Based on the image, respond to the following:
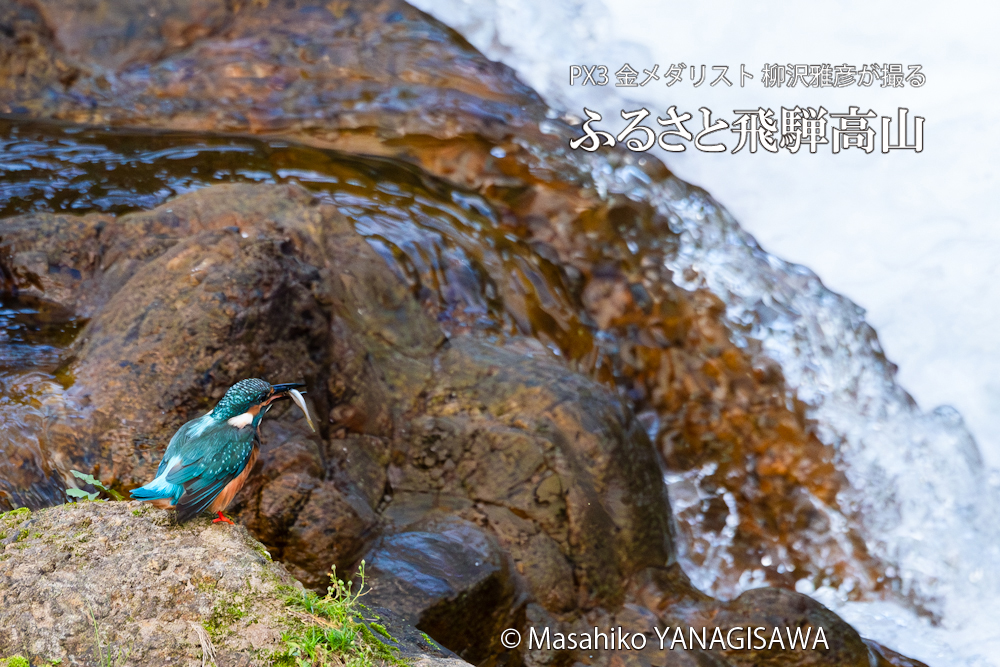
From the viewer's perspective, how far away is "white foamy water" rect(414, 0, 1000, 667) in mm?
4961

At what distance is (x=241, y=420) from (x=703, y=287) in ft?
12.4

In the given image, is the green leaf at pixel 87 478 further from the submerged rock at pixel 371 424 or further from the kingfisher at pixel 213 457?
the kingfisher at pixel 213 457

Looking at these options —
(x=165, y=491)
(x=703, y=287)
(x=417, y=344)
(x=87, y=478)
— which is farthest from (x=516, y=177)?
(x=165, y=491)

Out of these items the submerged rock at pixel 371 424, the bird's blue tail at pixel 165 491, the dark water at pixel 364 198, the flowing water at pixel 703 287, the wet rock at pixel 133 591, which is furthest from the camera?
the dark water at pixel 364 198

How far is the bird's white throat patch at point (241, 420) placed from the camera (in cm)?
252

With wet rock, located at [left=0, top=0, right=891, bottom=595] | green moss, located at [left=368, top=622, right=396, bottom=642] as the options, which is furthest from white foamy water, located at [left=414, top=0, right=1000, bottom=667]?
green moss, located at [left=368, top=622, right=396, bottom=642]

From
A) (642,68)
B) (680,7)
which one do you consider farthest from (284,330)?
(680,7)

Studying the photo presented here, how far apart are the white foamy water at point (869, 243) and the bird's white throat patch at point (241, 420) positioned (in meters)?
3.15

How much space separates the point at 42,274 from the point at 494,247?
278 centimetres

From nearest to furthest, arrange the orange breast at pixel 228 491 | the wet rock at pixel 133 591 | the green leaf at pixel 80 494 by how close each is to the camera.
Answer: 1. the wet rock at pixel 133 591
2. the orange breast at pixel 228 491
3. the green leaf at pixel 80 494

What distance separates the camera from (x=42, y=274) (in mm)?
4070

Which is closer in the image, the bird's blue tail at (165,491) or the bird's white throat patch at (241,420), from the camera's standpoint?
the bird's blue tail at (165,491)

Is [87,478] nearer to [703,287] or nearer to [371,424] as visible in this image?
[371,424]

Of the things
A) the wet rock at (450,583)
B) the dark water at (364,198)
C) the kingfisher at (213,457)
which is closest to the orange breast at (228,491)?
the kingfisher at (213,457)
